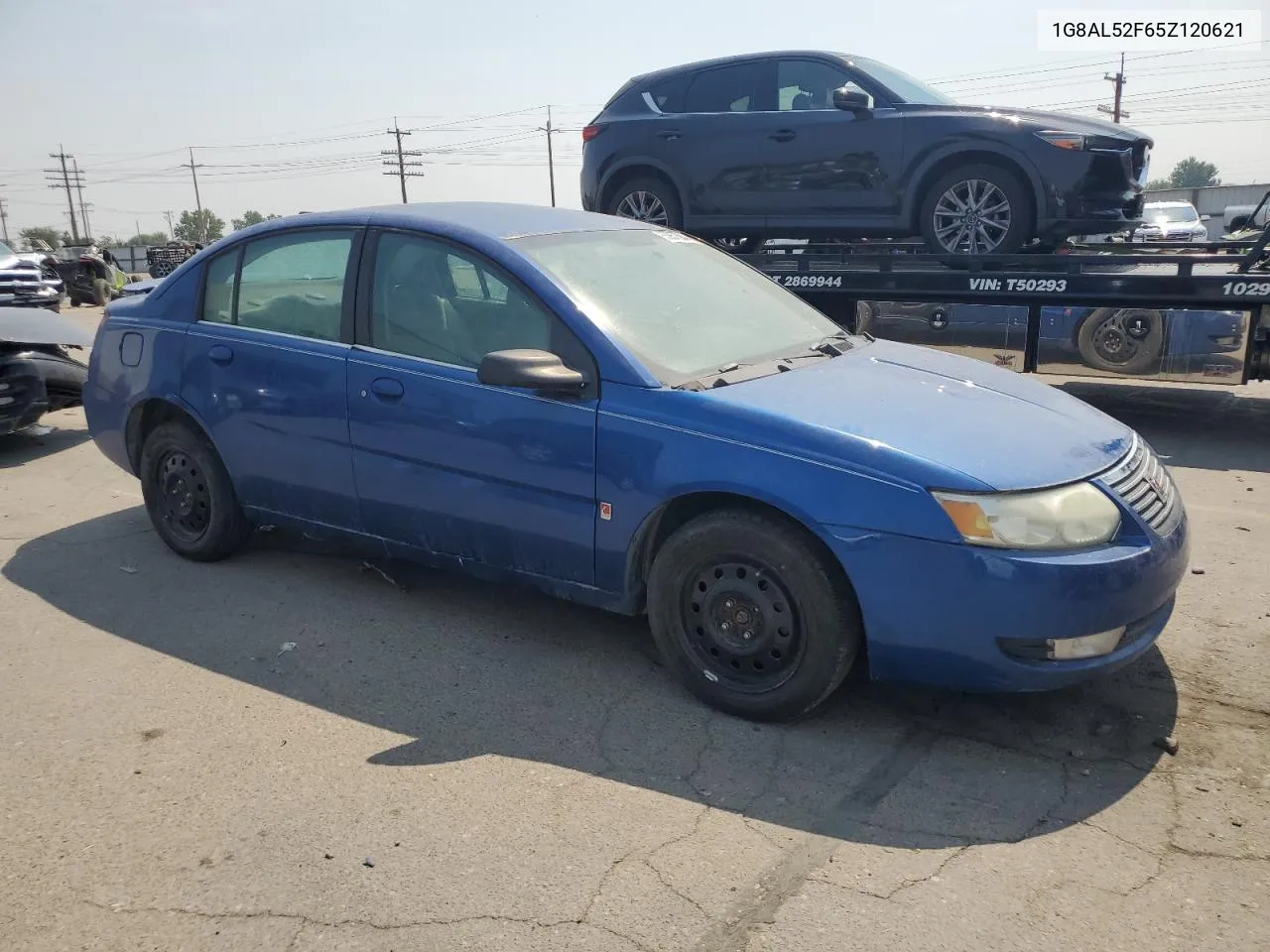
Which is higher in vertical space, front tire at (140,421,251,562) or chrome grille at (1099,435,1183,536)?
chrome grille at (1099,435,1183,536)

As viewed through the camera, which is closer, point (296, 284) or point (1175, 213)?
point (296, 284)

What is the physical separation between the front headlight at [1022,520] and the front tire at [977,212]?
5337mm

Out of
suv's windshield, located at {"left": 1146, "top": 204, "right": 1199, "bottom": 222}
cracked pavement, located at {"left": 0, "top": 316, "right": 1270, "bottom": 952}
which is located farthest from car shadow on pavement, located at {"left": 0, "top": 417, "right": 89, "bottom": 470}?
suv's windshield, located at {"left": 1146, "top": 204, "right": 1199, "bottom": 222}

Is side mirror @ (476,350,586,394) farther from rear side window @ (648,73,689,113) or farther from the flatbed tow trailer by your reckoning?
rear side window @ (648,73,689,113)

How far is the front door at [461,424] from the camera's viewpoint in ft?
12.1

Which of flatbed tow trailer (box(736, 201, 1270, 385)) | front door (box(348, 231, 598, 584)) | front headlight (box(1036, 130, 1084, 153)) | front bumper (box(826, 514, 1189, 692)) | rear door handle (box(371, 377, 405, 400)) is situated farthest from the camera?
front headlight (box(1036, 130, 1084, 153))

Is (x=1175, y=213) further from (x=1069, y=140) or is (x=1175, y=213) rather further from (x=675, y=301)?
(x=675, y=301)

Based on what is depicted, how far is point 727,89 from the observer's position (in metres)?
8.63

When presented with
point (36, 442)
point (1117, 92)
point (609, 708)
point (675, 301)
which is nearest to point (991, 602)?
point (609, 708)

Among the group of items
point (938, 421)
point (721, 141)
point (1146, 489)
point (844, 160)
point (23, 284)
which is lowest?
point (23, 284)

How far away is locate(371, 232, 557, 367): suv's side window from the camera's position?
3857 mm

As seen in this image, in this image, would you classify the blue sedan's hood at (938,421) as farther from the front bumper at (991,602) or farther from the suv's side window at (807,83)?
the suv's side window at (807,83)

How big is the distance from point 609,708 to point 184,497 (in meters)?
2.63

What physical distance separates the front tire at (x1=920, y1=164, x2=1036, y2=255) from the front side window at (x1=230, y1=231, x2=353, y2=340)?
17.1 feet
